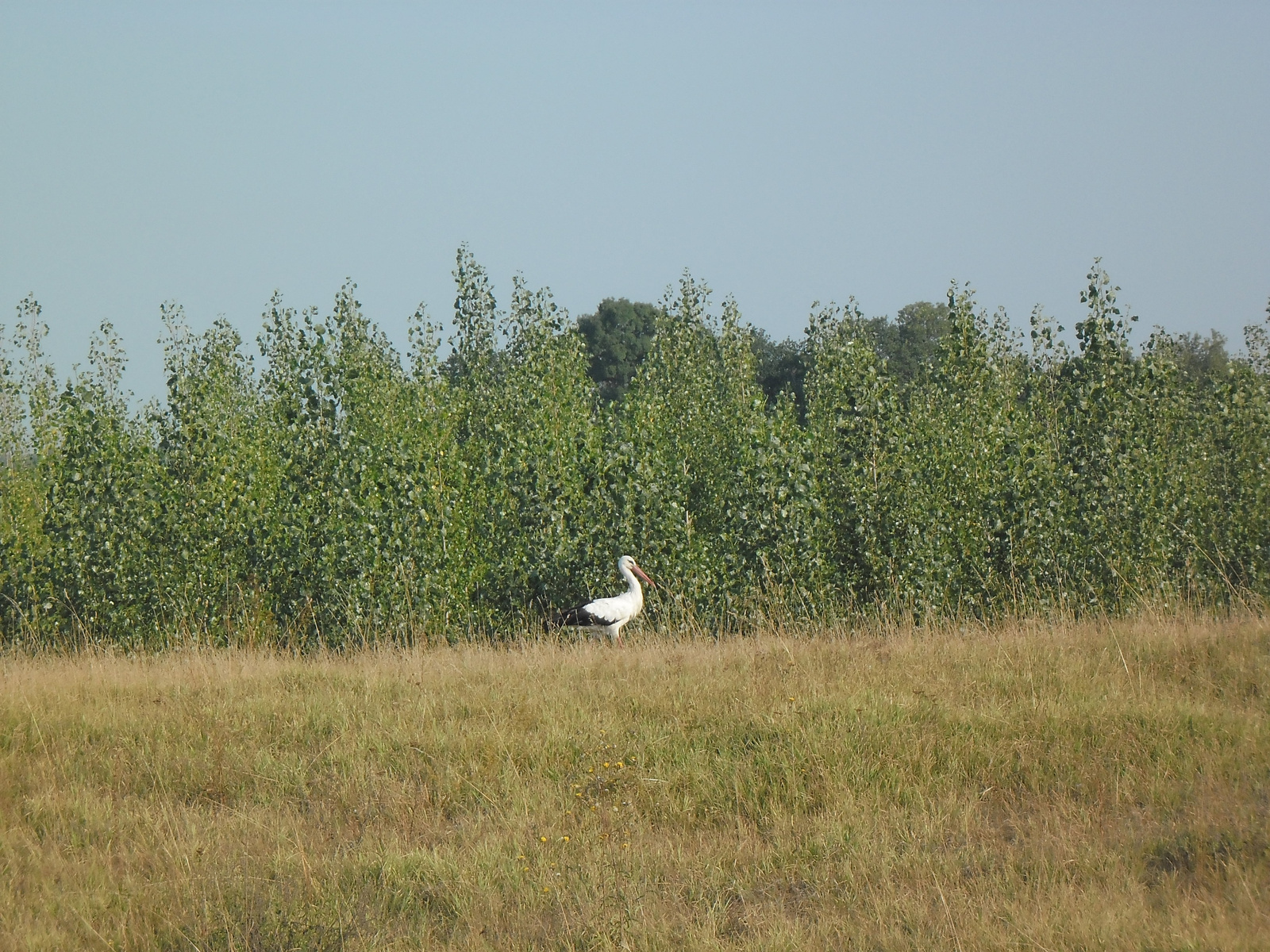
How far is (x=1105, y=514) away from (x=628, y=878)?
51.6ft

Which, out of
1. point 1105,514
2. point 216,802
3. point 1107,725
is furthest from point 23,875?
point 1105,514

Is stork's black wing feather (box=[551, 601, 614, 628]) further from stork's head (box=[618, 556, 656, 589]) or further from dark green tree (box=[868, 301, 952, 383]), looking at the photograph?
dark green tree (box=[868, 301, 952, 383])

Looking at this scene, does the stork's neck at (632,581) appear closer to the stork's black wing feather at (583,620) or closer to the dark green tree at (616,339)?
the stork's black wing feather at (583,620)

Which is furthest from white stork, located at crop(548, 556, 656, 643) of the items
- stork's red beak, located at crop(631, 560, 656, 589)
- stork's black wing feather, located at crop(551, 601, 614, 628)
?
stork's red beak, located at crop(631, 560, 656, 589)

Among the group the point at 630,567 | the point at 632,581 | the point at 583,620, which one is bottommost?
the point at 583,620

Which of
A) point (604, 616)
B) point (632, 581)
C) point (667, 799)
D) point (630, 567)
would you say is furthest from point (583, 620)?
point (667, 799)

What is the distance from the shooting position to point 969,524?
19.8m

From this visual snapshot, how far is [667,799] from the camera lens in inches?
318

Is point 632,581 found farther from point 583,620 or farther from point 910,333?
point 910,333

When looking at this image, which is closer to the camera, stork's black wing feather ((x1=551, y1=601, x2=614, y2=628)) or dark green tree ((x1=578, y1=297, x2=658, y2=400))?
stork's black wing feather ((x1=551, y1=601, x2=614, y2=628))

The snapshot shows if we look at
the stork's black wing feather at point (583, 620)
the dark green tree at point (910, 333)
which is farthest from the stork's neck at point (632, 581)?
the dark green tree at point (910, 333)

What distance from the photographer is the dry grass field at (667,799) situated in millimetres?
6133

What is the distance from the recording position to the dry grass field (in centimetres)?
613

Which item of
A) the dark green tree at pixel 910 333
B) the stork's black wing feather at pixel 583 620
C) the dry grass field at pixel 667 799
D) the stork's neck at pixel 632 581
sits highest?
the dark green tree at pixel 910 333
